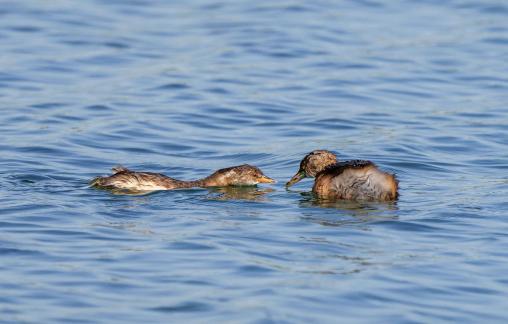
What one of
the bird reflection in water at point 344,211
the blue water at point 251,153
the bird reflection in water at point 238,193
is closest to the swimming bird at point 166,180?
the bird reflection in water at point 238,193

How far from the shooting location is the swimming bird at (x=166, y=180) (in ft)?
43.9

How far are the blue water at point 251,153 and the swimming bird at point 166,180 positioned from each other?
0.17m

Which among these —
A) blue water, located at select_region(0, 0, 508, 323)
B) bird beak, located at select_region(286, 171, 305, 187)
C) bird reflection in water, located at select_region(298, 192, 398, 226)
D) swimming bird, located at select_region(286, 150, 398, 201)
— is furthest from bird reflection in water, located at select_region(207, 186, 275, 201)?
swimming bird, located at select_region(286, 150, 398, 201)

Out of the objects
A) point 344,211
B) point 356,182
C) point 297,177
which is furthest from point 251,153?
point 344,211

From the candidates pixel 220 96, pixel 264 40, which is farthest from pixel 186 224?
pixel 264 40

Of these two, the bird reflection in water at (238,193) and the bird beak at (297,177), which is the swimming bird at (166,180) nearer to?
the bird reflection in water at (238,193)

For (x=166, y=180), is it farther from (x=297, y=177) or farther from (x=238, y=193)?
(x=297, y=177)

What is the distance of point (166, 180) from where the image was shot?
531 inches

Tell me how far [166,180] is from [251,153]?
298 centimetres

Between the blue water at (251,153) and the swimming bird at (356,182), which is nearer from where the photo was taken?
the blue water at (251,153)

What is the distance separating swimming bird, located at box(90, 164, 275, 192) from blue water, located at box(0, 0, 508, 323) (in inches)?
6.8

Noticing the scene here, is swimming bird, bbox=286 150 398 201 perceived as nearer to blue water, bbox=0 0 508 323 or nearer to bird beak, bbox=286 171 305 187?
blue water, bbox=0 0 508 323

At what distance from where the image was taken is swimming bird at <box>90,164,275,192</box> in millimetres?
13383

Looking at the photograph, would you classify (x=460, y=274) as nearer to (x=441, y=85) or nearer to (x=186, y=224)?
(x=186, y=224)
